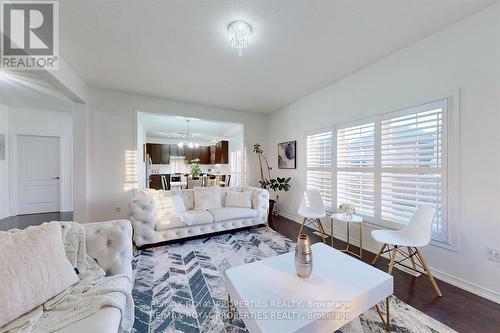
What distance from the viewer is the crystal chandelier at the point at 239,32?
6.57 feet

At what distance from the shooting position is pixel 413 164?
2.33 meters

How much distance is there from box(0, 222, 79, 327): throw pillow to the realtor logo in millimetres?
1884

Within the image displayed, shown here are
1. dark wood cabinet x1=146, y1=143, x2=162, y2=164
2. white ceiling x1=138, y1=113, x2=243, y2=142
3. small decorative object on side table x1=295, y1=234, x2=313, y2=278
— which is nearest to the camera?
small decorative object on side table x1=295, y1=234, x2=313, y2=278

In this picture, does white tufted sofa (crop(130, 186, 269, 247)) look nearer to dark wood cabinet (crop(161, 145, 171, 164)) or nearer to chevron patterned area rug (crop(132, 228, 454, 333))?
chevron patterned area rug (crop(132, 228, 454, 333))

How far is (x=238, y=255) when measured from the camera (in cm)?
268

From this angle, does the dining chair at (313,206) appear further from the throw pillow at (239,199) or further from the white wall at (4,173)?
the white wall at (4,173)

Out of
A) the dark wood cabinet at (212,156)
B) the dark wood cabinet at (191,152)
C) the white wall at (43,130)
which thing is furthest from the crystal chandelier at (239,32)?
the dark wood cabinet at (212,156)

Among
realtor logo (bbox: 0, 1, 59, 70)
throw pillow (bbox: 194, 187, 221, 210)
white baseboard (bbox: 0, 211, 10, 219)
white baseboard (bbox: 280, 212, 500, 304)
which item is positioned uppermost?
realtor logo (bbox: 0, 1, 59, 70)

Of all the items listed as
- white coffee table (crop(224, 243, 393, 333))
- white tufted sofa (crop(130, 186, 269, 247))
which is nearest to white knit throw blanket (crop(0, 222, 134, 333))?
white coffee table (crop(224, 243, 393, 333))

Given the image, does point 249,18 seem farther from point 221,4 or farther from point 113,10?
point 113,10

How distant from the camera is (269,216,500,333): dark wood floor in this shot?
1513mm

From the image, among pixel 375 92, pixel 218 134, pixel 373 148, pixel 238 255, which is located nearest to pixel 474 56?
pixel 375 92

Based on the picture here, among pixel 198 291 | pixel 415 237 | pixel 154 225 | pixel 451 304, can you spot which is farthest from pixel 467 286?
pixel 154 225

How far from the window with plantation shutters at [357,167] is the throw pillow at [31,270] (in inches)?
131
